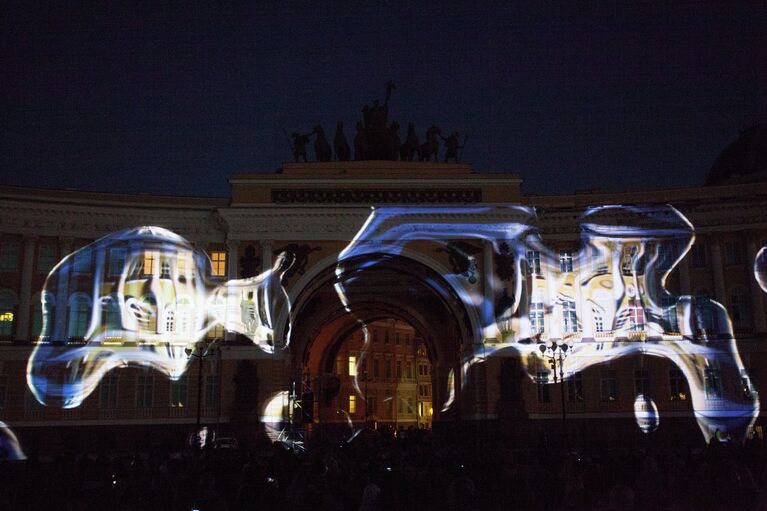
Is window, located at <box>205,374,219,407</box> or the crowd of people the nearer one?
the crowd of people

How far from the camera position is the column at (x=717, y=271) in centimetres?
4725

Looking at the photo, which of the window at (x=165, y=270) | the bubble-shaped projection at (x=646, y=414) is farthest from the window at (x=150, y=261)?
the bubble-shaped projection at (x=646, y=414)

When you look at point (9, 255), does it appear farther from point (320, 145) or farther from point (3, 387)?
point (320, 145)

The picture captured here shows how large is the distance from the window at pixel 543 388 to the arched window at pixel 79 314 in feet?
84.9

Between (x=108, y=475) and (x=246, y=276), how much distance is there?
93.8 ft

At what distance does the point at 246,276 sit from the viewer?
46.6m

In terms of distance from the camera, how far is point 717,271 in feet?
156

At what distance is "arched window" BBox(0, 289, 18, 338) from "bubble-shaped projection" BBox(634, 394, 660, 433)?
3535 centimetres

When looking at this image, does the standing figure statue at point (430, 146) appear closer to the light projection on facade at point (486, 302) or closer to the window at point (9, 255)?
the light projection on facade at point (486, 302)

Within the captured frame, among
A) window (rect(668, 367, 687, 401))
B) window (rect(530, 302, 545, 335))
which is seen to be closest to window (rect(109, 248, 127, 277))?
window (rect(530, 302, 545, 335))

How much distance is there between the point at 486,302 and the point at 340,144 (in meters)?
13.0

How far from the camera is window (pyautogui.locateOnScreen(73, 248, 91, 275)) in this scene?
1837 inches

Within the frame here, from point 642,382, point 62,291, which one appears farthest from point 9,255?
point 642,382

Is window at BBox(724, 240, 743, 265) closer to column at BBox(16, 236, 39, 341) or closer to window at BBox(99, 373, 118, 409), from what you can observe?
window at BBox(99, 373, 118, 409)
